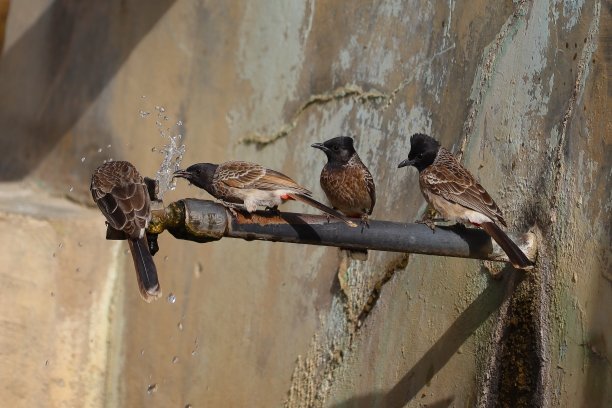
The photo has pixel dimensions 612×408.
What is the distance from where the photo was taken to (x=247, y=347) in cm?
731

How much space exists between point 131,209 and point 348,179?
55.5 inches

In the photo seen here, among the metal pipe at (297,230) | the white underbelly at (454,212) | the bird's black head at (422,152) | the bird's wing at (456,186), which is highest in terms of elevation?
the bird's black head at (422,152)

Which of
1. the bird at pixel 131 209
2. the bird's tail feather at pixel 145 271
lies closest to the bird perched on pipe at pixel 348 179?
the bird at pixel 131 209

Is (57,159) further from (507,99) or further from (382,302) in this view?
(507,99)

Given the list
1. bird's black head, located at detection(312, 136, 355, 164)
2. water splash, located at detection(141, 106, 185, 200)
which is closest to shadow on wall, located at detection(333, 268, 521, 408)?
bird's black head, located at detection(312, 136, 355, 164)

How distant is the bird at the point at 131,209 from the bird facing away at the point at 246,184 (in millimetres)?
357

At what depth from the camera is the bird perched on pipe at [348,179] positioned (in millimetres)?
6137

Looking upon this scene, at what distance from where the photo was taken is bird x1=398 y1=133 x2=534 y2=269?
473 centimetres

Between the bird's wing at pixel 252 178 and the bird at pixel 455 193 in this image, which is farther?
the bird's wing at pixel 252 178

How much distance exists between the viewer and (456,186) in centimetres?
524

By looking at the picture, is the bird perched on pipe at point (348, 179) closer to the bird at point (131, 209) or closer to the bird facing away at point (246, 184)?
the bird facing away at point (246, 184)

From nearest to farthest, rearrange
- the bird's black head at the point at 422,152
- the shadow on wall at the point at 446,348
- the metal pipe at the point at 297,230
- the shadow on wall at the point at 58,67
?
the metal pipe at the point at 297,230, the shadow on wall at the point at 446,348, the bird's black head at the point at 422,152, the shadow on wall at the point at 58,67

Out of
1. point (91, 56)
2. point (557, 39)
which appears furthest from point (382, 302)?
point (91, 56)

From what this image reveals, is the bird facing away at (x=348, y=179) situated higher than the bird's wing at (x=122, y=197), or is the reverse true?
the bird facing away at (x=348, y=179)
